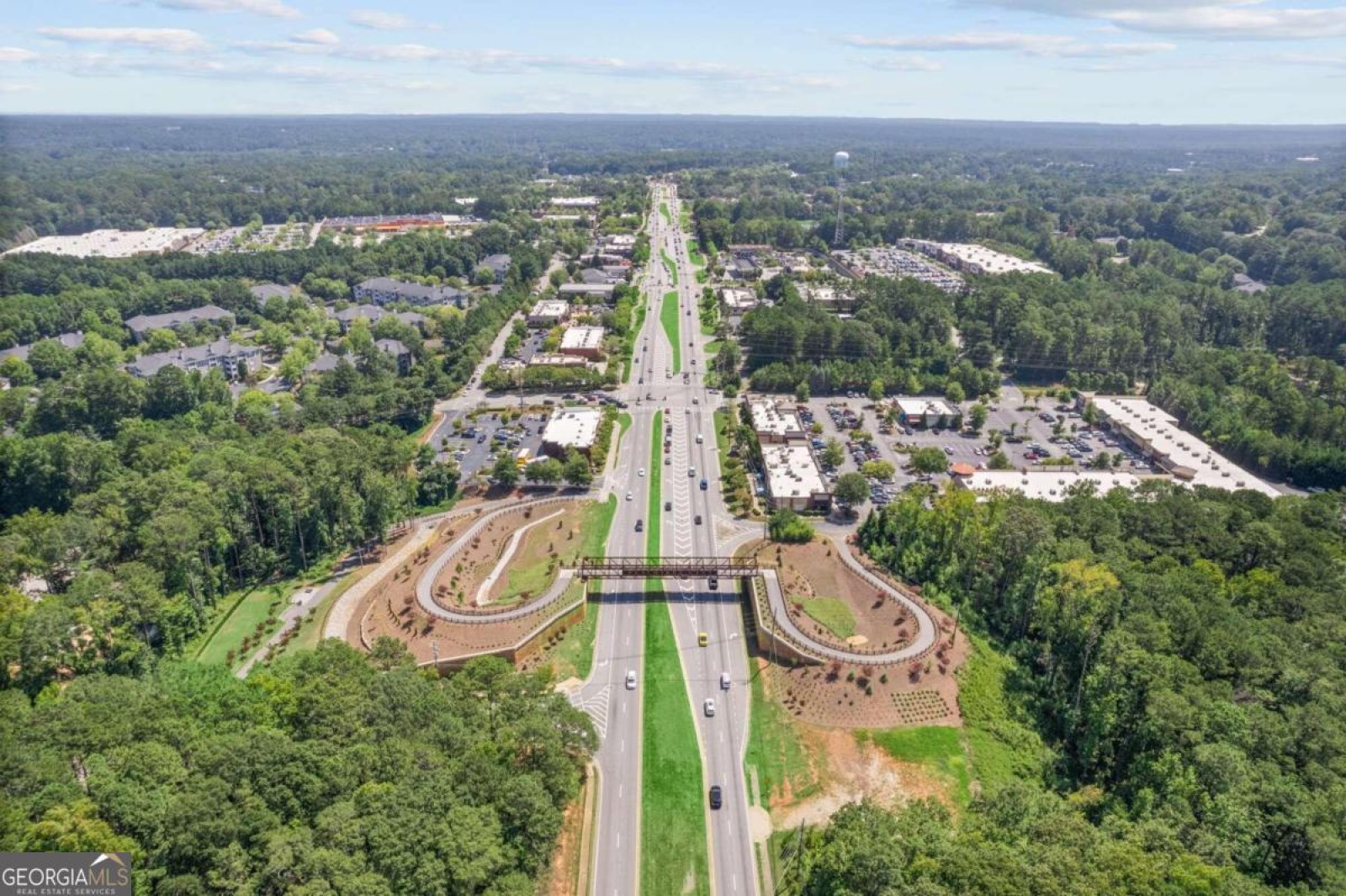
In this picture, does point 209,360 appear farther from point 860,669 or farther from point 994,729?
point 994,729

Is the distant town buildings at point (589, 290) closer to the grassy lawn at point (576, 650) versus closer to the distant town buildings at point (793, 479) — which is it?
the distant town buildings at point (793, 479)

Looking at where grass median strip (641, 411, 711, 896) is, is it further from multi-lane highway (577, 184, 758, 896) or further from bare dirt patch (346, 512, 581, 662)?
bare dirt patch (346, 512, 581, 662)

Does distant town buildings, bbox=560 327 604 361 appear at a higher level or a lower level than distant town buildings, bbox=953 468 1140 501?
higher

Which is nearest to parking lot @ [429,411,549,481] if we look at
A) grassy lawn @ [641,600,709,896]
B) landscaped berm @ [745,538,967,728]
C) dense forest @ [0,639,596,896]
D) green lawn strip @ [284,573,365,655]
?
Result: green lawn strip @ [284,573,365,655]

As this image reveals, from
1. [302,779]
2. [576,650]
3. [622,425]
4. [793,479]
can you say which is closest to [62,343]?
[622,425]

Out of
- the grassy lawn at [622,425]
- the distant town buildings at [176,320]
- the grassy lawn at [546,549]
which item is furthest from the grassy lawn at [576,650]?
the distant town buildings at [176,320]

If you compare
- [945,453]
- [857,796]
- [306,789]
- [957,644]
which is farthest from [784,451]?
[306,789]
